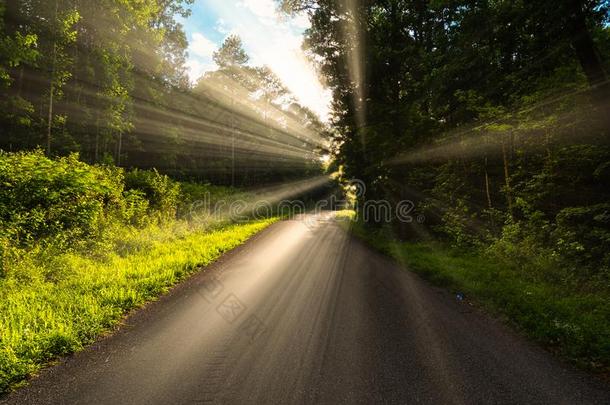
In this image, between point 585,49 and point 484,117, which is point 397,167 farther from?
point 585,49

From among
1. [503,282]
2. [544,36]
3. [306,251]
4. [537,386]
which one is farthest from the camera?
[306,251]

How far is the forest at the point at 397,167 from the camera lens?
606 centimetres

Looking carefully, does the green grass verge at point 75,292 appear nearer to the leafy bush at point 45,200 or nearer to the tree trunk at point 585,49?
the leafy bush at point 45,200

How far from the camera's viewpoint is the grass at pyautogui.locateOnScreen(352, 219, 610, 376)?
14.8 ft

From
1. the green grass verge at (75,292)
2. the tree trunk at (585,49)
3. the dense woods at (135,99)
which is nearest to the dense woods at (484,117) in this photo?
the tree trunk at (585,49)

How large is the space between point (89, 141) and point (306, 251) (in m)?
19.4

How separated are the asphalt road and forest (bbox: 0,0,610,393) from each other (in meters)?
0.57

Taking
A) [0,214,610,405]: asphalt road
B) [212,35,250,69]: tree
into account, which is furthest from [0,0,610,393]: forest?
[212,35,250,69]: tree

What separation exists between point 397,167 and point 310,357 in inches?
474

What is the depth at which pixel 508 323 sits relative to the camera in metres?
5.49

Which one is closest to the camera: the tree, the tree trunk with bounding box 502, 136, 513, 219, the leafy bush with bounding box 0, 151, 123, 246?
the leafy bush with bounding box 0, 151, 123, 246

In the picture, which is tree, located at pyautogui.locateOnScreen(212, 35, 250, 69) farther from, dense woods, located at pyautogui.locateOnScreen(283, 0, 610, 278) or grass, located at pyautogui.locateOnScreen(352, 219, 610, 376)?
grass, located at pyautogui.locateOnScreen(352, 219, 610, 376)

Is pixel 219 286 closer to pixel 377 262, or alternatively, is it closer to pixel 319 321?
pixel 319 321

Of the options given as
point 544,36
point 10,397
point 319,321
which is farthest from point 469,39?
point 10,397
